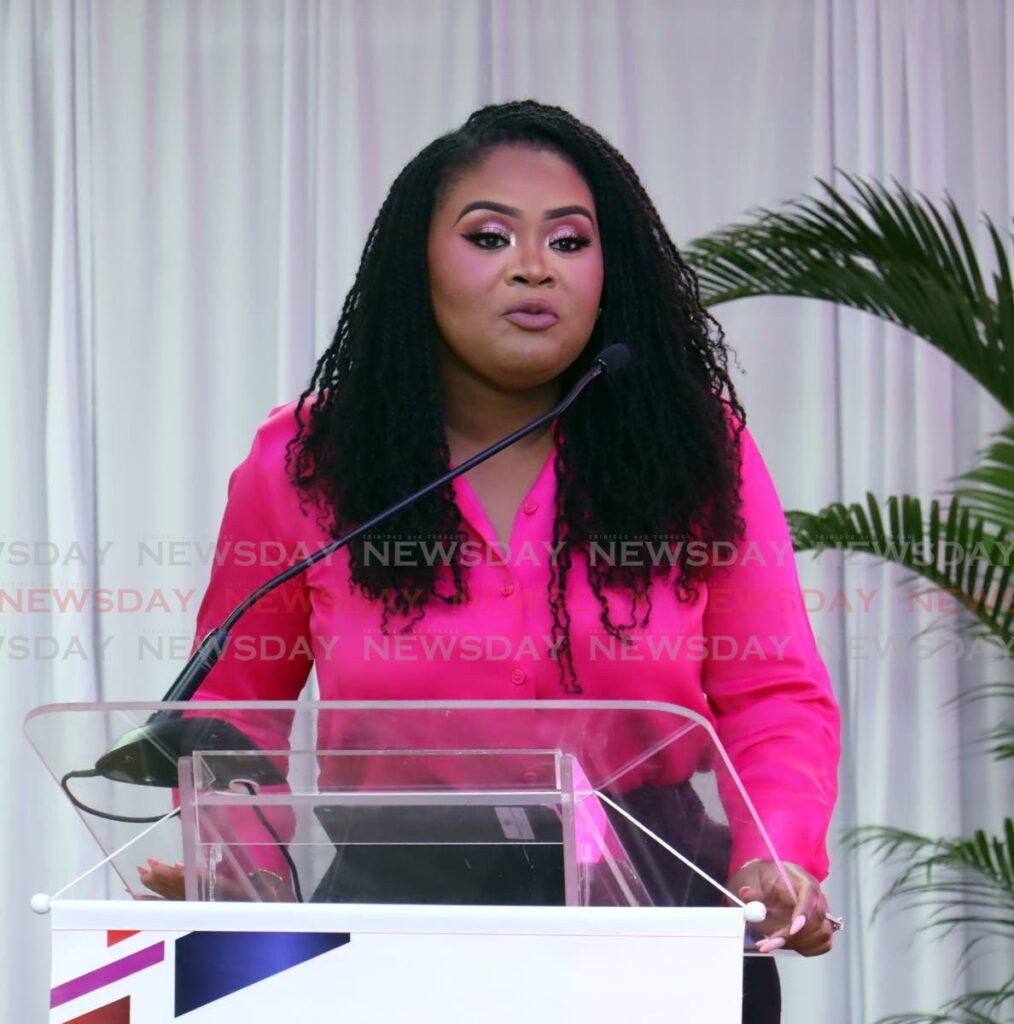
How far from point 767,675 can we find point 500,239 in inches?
23.1

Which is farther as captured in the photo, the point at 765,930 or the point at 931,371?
the point at 931,371

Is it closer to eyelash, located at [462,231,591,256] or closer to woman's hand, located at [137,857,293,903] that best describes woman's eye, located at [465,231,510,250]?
eyelash, located at [462,231,591,256]

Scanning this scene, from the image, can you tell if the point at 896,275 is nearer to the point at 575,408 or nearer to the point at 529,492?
the point at 575,408

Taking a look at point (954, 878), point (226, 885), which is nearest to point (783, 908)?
point (226, 885)

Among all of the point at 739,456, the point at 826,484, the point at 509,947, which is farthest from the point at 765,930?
the point at 826,484

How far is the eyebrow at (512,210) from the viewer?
1.80 meters

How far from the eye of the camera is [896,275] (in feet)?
9.96

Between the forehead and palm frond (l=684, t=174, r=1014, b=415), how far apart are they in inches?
48.7

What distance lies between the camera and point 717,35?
369 cm

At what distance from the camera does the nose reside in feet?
5.81

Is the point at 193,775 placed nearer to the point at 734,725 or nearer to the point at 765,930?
the point at 765,930

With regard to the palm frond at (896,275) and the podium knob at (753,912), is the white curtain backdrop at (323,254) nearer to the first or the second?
the palm frond at (896,275)

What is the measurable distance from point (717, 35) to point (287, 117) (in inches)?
40.8

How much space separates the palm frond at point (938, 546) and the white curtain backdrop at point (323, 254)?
39 cm
